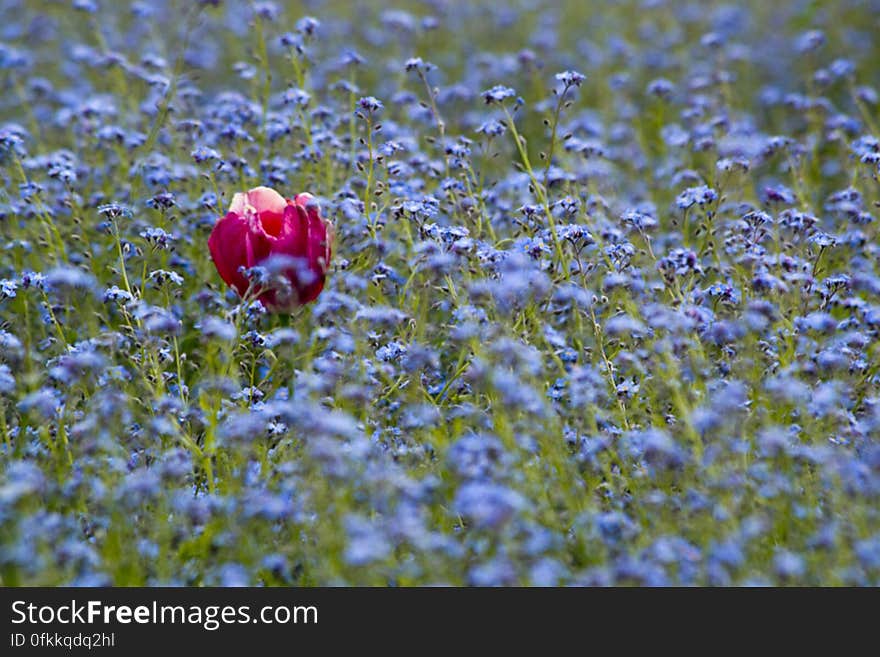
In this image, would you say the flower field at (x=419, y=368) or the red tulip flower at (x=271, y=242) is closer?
the flower field at (x=419, y=368)

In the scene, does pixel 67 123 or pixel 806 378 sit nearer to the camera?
pixel 806 378

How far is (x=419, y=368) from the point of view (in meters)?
3.59

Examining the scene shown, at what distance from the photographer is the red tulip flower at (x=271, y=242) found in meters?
3.68

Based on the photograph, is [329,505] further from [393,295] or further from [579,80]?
[579,80]

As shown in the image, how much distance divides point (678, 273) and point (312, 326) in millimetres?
1377

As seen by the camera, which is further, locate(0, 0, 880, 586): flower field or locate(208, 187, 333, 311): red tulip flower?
locate(208, 187, 333, 311): red tulip flower

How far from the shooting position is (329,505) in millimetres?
3100

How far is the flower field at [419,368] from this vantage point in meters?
2.91

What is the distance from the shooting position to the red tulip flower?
12.1 ft

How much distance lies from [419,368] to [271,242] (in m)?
0.67
